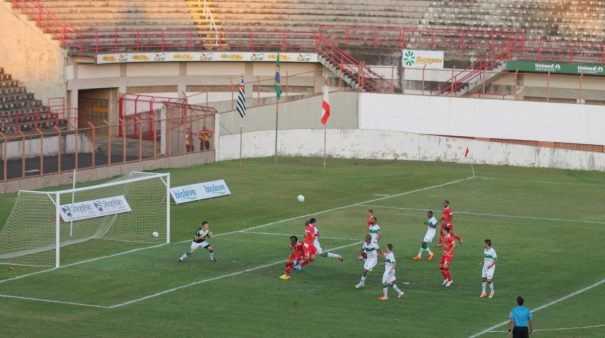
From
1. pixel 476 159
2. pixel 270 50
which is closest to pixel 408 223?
pixel 476 159

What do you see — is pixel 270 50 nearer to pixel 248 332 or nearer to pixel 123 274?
pixel 123 274

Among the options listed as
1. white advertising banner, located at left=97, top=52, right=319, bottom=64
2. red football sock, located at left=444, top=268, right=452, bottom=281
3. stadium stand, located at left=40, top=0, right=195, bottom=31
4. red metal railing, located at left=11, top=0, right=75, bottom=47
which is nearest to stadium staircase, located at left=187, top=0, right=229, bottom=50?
stadium stand, located at left=40, top=0, right=195, bottom=31

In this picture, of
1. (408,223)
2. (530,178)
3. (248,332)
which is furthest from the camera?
(530,178)

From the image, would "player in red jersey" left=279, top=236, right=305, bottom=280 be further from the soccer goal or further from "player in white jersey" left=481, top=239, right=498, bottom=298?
the soccer goal

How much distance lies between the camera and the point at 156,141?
65.9 m

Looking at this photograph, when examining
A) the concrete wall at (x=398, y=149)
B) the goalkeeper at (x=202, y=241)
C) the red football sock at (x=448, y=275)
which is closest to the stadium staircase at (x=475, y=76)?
the concrete wall at (x=398, y=149)

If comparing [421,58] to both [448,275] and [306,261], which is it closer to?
[306,261]

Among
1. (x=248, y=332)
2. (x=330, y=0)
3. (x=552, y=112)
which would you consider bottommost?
(x=248, y=332)

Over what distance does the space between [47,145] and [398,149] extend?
17437mm

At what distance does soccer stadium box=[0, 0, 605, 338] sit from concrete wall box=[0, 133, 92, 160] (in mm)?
113

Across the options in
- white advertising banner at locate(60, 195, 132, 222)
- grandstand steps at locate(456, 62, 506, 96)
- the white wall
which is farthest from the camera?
grandstand steps at locate(456, 62, 506, 96)

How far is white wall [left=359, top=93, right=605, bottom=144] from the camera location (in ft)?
220

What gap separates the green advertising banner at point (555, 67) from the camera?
70.6 metres

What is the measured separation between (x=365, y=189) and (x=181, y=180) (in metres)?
7.89
